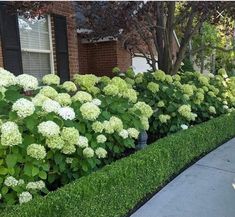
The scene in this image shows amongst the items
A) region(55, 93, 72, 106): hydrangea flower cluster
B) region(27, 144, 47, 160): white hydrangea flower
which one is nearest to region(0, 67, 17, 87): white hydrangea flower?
region(55, 93, 72, 106): hydrangea flower cluster

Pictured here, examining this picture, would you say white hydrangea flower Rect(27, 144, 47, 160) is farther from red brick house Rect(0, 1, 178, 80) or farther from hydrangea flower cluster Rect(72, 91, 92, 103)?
red brick house Rect(0, 1, 178, 80)

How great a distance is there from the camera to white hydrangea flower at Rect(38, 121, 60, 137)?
314 cm

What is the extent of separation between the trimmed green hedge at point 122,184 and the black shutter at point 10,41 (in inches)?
124

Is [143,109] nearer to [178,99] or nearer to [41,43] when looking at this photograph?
[178,99]

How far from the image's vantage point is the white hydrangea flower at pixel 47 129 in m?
3.14

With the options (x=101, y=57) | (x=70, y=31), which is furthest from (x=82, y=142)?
(x=101, y=57)

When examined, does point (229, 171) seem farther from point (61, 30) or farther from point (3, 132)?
point (61, 30)

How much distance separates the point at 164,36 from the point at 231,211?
5.27 m

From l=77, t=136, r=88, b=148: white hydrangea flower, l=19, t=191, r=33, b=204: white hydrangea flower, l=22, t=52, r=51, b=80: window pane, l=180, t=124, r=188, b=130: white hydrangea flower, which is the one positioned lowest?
l=180, t=124, r=188, b=130: white hydrangea flower

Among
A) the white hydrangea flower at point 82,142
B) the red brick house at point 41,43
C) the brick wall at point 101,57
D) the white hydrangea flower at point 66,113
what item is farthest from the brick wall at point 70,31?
the white hydrangea flower at point 82,142

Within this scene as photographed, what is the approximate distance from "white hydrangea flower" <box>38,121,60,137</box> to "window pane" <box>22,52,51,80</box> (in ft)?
13.1

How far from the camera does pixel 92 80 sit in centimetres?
520

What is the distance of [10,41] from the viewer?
642cm

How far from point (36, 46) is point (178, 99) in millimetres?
2932
